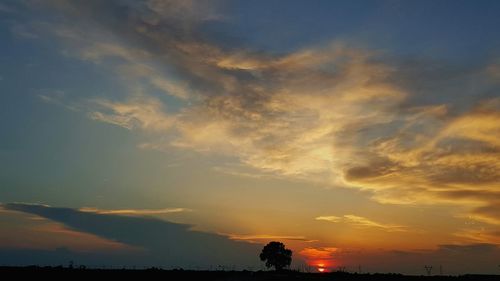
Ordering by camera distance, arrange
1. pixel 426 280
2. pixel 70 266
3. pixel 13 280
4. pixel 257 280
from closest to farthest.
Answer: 1. pixel 13 280
2. pixel 257 280
3. pixel 426 280
4. pixel 70 266

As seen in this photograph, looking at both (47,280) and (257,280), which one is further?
(257,280)

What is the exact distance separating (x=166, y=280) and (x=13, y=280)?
1411 inches

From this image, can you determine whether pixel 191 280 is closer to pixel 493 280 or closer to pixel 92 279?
pixel 92 279

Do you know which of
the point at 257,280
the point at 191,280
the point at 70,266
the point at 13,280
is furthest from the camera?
the point at 70,266

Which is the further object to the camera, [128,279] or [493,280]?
[493,280]

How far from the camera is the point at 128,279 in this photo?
122250 millimetres

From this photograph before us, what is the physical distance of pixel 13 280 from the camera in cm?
10388

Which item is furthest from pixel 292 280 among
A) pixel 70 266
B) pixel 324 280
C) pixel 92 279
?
pixel 70 266

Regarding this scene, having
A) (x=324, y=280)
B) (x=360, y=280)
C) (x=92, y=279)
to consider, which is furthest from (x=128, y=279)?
(x=360, y=280)

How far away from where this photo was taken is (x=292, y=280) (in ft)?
393

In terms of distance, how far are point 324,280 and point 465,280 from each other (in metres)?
38.3

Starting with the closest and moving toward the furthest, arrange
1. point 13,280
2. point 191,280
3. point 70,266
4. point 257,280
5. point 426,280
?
point 13,280 → point 257,280 → point 191,280 → point 426,280 → point 70,266

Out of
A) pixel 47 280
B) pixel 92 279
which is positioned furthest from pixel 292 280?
pixel 47 280

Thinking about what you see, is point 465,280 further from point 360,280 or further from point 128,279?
point 128,279
